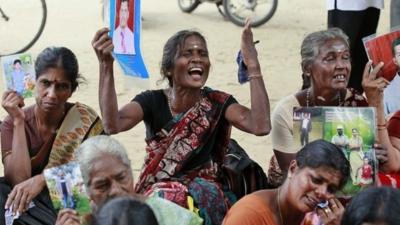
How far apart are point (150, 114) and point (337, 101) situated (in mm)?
938

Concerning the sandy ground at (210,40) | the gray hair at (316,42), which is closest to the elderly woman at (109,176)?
the gray hair at (316,42)

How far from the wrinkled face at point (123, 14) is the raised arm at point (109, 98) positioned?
170mm

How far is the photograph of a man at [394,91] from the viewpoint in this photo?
393cm

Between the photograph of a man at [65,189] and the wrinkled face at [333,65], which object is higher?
the wrinkled face at [333,65]

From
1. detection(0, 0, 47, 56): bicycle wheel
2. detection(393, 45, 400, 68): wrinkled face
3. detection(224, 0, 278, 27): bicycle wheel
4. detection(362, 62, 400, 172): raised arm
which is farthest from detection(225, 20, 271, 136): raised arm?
detection(224, 0, 278, 27): bicycle wheel

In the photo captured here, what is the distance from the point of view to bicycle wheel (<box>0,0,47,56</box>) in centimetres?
880

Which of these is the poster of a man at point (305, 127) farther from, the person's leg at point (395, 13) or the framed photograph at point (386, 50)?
the person's leg at point (395, 13)

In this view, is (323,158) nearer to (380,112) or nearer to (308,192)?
(308,192)

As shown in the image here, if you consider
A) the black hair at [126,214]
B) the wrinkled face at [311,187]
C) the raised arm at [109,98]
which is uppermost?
the raised arm at [109,98]

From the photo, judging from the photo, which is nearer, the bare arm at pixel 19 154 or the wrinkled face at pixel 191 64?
the bare arm at pixel 19 154

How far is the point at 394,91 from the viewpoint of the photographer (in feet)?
13.5

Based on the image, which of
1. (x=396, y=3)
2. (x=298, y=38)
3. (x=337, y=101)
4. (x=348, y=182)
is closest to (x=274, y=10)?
(x=298, y=38)

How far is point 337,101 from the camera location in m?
4.04

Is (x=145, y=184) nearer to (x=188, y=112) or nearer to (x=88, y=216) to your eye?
(x=188, y=112)
